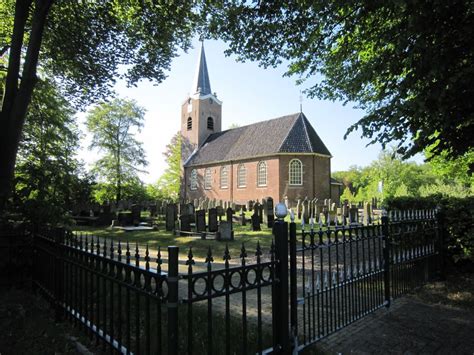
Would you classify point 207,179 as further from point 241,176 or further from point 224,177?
point 241,176

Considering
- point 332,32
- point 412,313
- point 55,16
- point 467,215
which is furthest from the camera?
point 55,16

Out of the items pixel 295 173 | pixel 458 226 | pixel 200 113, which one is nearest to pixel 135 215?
pixel 458 226

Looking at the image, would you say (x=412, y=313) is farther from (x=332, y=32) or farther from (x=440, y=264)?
(x=332, y=32)

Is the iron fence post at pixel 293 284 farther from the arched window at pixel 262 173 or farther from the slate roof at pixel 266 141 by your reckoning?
the arched window at pixel 262 173

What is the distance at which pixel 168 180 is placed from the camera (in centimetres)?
4562

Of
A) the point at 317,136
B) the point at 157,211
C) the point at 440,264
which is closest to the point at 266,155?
the point at 317,136

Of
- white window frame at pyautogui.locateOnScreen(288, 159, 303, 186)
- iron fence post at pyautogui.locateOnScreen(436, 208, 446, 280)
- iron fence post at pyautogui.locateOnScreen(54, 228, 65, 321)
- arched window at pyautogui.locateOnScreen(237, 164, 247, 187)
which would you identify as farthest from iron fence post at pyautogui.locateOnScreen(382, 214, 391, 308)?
arched window at pyautogui.locateOnScreen(237, 164, 247, 187)

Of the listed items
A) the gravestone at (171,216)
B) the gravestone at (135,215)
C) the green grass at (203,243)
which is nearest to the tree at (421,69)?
the green grass at (203,243)

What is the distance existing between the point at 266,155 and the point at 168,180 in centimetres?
2020

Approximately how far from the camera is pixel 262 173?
30.9m

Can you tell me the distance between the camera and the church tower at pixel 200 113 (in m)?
40.3

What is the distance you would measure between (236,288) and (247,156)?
29.5m

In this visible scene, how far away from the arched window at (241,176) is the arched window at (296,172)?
17.4 feet

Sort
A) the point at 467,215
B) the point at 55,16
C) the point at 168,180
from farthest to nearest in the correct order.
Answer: the point at 168,180, the point at 55,16, the point at 467,215
